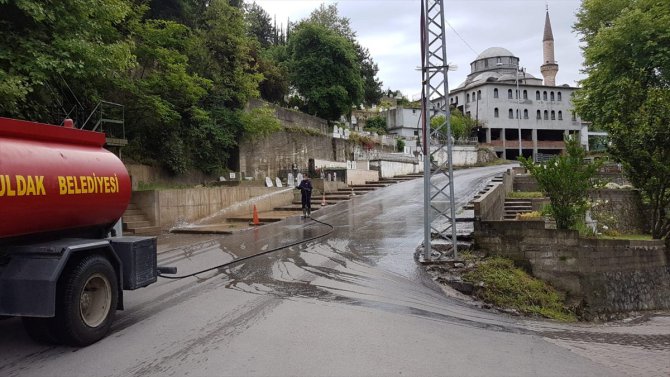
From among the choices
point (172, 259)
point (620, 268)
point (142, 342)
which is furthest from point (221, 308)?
point (620, 268)

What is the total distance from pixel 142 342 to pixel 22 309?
4.37 ft

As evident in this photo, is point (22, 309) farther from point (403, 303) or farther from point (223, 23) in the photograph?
point (223, 23)

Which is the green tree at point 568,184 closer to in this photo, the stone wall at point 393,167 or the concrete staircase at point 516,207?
the concrete staircase at point 516,207

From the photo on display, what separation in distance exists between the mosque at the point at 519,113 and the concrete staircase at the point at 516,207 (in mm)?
47422

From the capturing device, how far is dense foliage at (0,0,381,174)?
9906 millimetres

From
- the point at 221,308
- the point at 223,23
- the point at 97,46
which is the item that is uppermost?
the point at 223,23

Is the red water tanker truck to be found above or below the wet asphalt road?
above

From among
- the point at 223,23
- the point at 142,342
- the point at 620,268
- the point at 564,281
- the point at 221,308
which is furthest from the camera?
the point at 223,23

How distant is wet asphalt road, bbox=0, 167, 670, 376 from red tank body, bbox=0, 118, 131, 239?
1478 mm

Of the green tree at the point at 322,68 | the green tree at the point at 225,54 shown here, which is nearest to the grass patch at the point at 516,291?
the green tree at the point at 225,54

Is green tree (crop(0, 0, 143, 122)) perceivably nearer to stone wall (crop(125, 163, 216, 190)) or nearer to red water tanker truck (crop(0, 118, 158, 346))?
red water tanker truck (crop(0, 118, 158, 346))

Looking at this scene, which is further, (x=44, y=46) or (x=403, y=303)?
(x=44, y=46)

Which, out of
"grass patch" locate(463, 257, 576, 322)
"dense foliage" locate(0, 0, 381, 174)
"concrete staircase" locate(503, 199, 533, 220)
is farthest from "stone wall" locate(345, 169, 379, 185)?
"grass patch" locate(463, 257, 576, 322)

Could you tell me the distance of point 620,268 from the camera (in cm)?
1307
